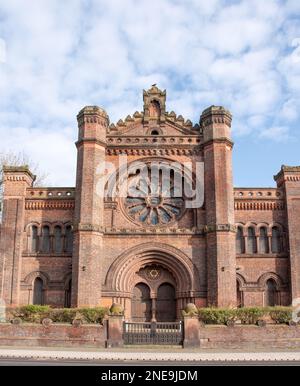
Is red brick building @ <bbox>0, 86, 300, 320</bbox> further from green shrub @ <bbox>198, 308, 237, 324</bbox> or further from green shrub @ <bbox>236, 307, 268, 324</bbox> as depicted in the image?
green shrub @ <bbox>236, 307, 268, 324</bbox>

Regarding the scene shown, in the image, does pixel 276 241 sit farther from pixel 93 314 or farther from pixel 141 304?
pixel 93 314

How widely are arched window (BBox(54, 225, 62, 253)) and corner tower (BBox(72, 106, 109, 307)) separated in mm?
2604

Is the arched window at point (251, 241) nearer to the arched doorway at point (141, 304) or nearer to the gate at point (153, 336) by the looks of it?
the arched doorway at point (141, 304)

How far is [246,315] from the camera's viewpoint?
24281mm

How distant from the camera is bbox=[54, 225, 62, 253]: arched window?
30.8 meters

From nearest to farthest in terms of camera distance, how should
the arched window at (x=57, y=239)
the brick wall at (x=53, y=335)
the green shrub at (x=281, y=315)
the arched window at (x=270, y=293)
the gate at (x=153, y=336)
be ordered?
the gate at (x=153, y=336) → the brick wall at (x=53, y=335) → the green shrub at (x=281, y=315) → the arched window at (x=270, y=293) → the arched window at (x=57, y=239)

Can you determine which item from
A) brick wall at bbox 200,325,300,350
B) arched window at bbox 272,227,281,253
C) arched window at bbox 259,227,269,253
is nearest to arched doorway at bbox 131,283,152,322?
brick wall at bbox 200,325,300,350

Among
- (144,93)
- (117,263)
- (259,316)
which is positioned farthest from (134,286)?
(144,93)

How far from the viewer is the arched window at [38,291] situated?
1170 inches

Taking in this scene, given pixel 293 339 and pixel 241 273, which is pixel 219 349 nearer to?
pixel 293 339

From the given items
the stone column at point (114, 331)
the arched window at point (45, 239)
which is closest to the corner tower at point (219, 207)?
the stone column at point (114, 331)

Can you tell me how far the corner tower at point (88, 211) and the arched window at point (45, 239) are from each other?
308 centimetres

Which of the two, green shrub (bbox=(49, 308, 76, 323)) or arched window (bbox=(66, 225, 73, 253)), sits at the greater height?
arched window (bbox=(66, 225, 73, 253))

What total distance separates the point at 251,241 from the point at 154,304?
733cm
